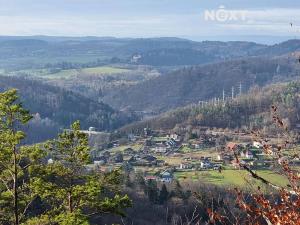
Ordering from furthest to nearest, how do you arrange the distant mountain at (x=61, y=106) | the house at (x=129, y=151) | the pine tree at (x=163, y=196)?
the distant mountain at (x=61, y=106) < the house at (x=129, y=151) < the pine tree at (x=163, y=196)

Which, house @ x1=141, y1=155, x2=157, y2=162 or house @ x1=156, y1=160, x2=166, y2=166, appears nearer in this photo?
house @ x1=156, y1=160, x2=166, y2=166

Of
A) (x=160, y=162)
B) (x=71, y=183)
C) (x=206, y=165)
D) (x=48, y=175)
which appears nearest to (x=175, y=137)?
(x=160, y=162)

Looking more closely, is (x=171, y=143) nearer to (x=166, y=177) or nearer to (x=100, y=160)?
(x=100, y=160)

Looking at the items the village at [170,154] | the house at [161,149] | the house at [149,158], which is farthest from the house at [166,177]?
the house at [161,149]

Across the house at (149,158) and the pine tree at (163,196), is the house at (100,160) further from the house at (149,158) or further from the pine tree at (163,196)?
the pine tree at (163,196)

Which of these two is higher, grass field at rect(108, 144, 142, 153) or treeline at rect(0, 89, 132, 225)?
treeline at rect(0, 89, 132, 225)

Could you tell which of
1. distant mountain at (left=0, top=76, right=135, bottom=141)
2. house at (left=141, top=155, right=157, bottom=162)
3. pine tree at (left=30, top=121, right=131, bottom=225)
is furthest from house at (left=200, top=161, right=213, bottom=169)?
distant mountain at (left=0, top=76, right=135, bottom=141)

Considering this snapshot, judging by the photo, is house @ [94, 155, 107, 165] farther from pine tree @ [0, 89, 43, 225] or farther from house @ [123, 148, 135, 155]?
pine tree @ [0, 89, 43, 225]

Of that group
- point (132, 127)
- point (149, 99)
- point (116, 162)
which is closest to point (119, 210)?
point (116, 162)
